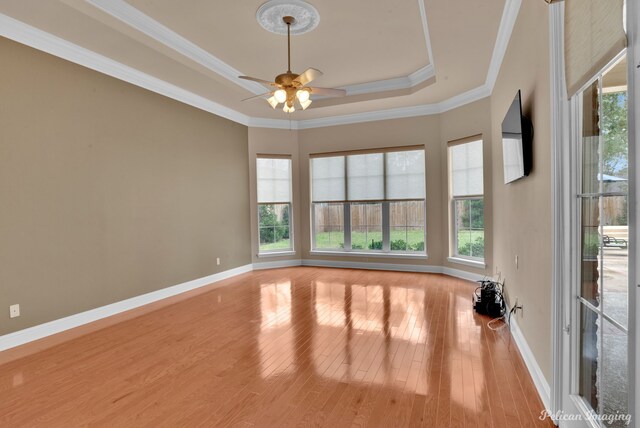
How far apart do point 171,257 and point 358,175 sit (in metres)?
3.76

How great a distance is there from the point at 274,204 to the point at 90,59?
3980 mm

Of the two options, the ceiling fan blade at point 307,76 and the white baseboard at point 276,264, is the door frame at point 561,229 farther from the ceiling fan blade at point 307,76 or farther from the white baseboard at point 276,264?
the white baseboard at point 276,264

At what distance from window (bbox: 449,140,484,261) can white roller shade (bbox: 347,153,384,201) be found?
133 cm

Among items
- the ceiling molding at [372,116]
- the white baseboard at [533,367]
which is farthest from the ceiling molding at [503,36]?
the white baseboard at [533,367]

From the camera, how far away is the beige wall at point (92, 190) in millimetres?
3352


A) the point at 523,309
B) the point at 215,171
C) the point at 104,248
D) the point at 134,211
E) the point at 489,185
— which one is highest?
the point at 215,171

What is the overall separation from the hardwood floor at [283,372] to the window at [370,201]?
2.42 meters

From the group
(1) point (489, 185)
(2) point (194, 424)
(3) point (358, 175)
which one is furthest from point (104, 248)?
(1) point (489, 185)

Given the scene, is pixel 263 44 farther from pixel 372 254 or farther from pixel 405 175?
pixel 372 254

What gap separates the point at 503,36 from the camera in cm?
355

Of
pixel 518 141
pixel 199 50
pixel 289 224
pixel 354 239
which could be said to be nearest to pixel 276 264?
pixel 289 224

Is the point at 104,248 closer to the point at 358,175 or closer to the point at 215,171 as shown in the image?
the point at 215,171

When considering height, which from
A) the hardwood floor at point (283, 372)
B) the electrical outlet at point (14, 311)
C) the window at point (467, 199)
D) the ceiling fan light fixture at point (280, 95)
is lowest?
the hardwood floor at point (283, 372)

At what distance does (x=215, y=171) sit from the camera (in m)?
6.05
